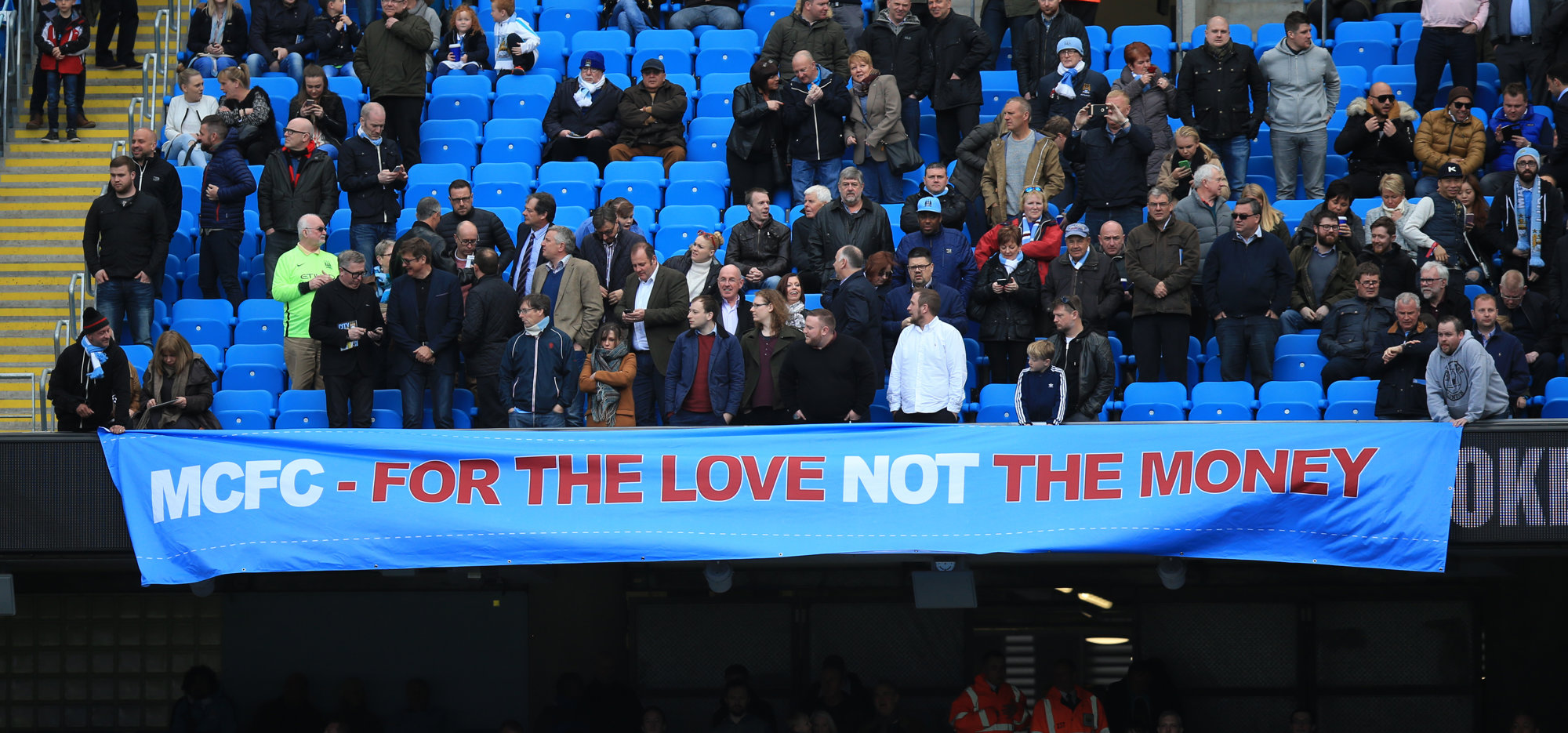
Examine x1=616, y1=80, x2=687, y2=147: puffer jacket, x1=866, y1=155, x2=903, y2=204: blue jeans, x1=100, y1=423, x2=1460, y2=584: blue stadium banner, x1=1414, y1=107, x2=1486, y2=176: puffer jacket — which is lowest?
x1=100, y1=423, x2=1460, y2=584: blue stadium banner

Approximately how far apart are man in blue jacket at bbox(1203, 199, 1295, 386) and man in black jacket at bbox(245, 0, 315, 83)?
8.97 metres

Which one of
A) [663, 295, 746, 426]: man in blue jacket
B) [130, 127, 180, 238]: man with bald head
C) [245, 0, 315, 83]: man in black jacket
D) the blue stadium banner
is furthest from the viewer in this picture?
[245, 0, 315, 83]: man in black jacket

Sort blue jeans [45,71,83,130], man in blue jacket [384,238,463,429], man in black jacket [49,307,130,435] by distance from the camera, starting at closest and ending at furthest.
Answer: man in black jacket [49,307,130,435], man in blue jacket [384,238,463,429], blue jeans [45,71,83,130]

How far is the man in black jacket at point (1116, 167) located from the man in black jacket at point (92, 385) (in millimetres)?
7131

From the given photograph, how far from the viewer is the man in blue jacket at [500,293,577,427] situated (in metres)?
10.8

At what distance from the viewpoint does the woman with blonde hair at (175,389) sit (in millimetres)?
10828

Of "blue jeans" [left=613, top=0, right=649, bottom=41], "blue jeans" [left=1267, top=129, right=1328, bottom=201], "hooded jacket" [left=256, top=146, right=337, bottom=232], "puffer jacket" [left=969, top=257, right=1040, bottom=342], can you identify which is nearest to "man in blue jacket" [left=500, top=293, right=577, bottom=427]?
"hooded jacket" [left=256, top=146, right=337, bottom=232]

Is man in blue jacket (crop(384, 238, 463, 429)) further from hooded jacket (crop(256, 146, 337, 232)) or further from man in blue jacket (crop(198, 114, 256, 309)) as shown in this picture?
man in blue jacket (crop(198, 114, 256, 309))

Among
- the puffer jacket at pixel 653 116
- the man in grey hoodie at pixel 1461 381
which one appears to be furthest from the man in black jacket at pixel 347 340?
the man in grey hoodie at pixel 1461 381

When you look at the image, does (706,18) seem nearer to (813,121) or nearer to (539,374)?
(813,121)

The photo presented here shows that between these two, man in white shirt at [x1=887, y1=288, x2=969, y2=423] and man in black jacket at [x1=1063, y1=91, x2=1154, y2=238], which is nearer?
man in white shirt at [x1=887, y1=288, x2=969, y2=423]

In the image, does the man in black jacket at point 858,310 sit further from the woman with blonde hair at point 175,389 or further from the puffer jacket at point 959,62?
the woman with blonde hair at point 175,389

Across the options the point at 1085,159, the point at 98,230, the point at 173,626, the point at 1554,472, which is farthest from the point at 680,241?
the point at 1554,472

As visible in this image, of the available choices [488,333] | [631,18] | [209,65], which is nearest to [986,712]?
[488,333]
